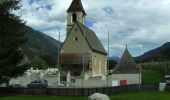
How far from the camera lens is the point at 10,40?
54125 mm

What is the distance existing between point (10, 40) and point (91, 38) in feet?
183

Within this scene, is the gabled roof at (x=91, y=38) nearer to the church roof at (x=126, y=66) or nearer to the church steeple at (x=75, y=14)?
the church steeple at (x=75, y=14)

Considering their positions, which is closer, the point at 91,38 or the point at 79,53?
the point at 79,53

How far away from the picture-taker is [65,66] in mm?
98875

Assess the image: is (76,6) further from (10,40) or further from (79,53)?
(10,40)

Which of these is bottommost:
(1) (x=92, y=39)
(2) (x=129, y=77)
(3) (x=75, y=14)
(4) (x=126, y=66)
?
(2) (x=129, y=77)

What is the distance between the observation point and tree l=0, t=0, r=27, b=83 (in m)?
54.0

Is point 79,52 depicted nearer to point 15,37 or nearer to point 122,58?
point 122,58

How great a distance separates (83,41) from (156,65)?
5076 centimetres

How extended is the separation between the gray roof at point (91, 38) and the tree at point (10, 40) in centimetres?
4416

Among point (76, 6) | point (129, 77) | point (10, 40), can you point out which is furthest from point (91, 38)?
point (10, 40)

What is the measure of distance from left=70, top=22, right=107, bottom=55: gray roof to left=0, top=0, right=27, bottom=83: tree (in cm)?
4416

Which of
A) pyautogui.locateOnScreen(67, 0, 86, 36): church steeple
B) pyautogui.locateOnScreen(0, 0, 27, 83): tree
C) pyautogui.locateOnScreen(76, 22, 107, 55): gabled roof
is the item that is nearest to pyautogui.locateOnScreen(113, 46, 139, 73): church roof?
pyautogui.locateOnScreen(76, 22, 107, 55): gabled roof

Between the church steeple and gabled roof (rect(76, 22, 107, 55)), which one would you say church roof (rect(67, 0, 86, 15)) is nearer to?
the church steeple
